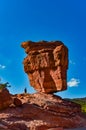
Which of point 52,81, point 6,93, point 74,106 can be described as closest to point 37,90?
point 52,81

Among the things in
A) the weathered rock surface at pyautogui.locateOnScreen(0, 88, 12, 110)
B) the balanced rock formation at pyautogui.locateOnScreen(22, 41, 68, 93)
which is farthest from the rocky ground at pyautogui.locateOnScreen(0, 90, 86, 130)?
the balanced rock formation at pyautogui.locateOnScreen(22, 41, 68, 93)

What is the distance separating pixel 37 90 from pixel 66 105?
5.20 m

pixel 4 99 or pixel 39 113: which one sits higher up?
pixel 4 99

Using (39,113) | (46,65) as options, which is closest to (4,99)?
(39,113)

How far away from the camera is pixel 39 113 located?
41344mm

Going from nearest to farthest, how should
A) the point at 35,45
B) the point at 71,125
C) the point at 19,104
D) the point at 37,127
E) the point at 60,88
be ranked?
the point at 37,127 < the point at 19,104 < the point at 71,125 < the point at 60,88 < the point at 35,45

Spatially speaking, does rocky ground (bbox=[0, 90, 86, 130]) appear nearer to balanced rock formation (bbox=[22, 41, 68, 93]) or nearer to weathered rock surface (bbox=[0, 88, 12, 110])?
weathered rock surface (bbox=[0, 88, 12, 110])

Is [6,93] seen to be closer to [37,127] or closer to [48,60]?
[37,127]

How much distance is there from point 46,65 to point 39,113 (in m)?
8.62

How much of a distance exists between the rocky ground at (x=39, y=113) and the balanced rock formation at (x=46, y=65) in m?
1.81

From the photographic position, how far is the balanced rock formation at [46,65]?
1850 inches

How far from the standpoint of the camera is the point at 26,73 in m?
49.7

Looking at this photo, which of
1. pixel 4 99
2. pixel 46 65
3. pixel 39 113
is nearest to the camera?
pixel 4 99

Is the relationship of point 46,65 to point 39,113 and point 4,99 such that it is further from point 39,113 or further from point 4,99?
point 4,99
